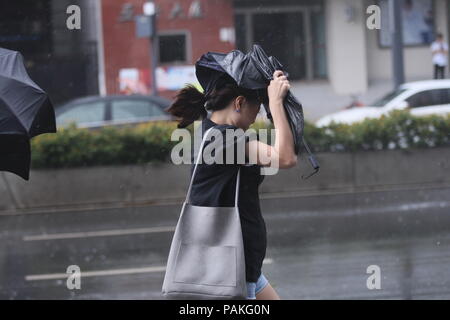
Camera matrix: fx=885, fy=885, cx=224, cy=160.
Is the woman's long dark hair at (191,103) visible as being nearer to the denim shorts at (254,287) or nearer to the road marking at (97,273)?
the denim shorts at (254,287)

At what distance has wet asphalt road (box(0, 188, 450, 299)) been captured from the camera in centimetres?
727

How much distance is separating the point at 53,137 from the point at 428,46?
16.5 m

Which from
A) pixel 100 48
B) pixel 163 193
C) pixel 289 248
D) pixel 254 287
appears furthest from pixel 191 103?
pixel 100 48

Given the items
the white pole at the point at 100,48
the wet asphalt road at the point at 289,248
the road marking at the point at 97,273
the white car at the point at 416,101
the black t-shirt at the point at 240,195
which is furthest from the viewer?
the white pole at the point at 100,48

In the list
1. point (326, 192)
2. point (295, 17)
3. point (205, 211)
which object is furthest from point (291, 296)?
point (295, 17)

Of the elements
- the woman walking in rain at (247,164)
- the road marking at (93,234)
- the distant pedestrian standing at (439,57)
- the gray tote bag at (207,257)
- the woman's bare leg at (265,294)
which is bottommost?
the road marking at (93,234)

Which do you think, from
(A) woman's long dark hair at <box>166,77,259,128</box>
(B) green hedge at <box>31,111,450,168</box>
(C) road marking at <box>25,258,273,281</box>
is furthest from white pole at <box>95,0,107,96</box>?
(A) woman's long dark hair at <box>166,77,259,128</box>

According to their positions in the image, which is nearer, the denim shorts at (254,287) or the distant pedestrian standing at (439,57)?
the denim shorts at (254,287)

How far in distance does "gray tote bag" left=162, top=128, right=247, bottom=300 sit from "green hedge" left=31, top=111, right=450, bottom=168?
834 centimetres

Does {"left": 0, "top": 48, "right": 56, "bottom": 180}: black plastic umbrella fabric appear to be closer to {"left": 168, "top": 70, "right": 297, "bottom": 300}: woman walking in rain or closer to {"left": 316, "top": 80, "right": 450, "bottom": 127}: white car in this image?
{"left": 168, "top": 70, "right": 297, "bottom": 300}: woman walking in rain

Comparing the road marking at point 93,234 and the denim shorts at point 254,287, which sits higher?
the denim shorts at point 254,287

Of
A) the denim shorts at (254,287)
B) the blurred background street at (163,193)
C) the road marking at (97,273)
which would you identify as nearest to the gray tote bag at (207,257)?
the denim shorts at (254,287)

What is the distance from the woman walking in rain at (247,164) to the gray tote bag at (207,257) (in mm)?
72

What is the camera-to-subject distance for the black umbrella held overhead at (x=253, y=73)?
12.1 feet
